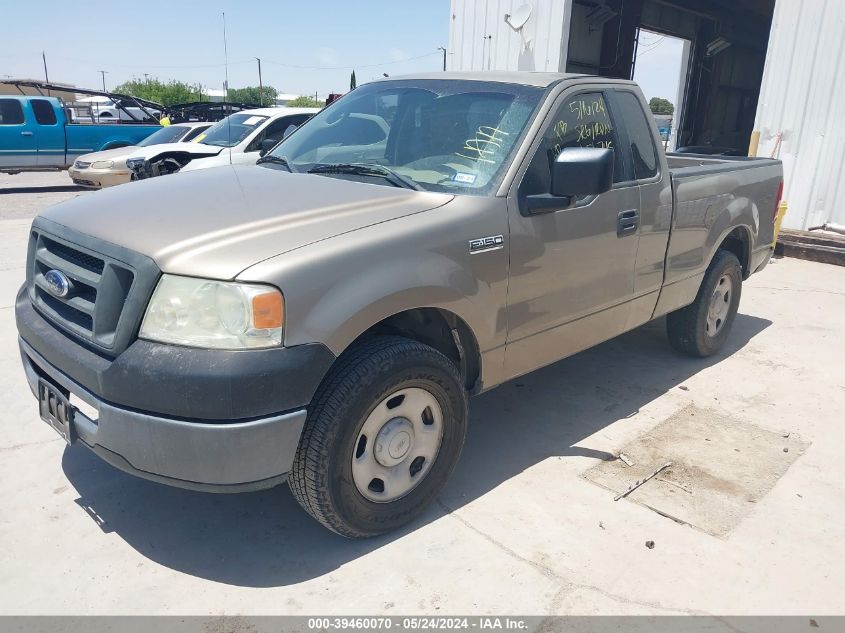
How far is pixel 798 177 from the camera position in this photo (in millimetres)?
9492

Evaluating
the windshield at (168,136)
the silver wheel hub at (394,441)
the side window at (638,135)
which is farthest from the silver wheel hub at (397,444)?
the windshield at (168,136)

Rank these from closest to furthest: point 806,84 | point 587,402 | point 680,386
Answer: point 587,402 → point 680,386 → point 806,84

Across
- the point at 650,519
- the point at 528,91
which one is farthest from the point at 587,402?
the point at 528,91

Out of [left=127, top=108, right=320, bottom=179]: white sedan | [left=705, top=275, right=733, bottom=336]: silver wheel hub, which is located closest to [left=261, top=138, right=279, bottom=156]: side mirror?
[left=705, top=275, right=733, bottom=336]: silver wheel hub

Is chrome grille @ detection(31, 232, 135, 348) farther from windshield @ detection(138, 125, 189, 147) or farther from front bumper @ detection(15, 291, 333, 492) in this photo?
windshield @ detection(138, 125, 189, 147)

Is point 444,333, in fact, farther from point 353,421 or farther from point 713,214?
point 713,214

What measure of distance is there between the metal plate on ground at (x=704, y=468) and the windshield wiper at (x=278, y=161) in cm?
221

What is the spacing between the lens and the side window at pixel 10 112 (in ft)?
45.6

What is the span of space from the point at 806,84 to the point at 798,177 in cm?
125

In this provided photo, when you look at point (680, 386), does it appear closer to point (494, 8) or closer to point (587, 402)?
point (587, 402)

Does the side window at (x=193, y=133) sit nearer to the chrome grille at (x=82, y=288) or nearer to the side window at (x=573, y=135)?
the chrome grille at (x=82, y=288)

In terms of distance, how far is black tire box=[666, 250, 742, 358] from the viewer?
15.9ft

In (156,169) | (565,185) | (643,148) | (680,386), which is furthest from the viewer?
(156,169)

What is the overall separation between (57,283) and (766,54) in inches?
421
